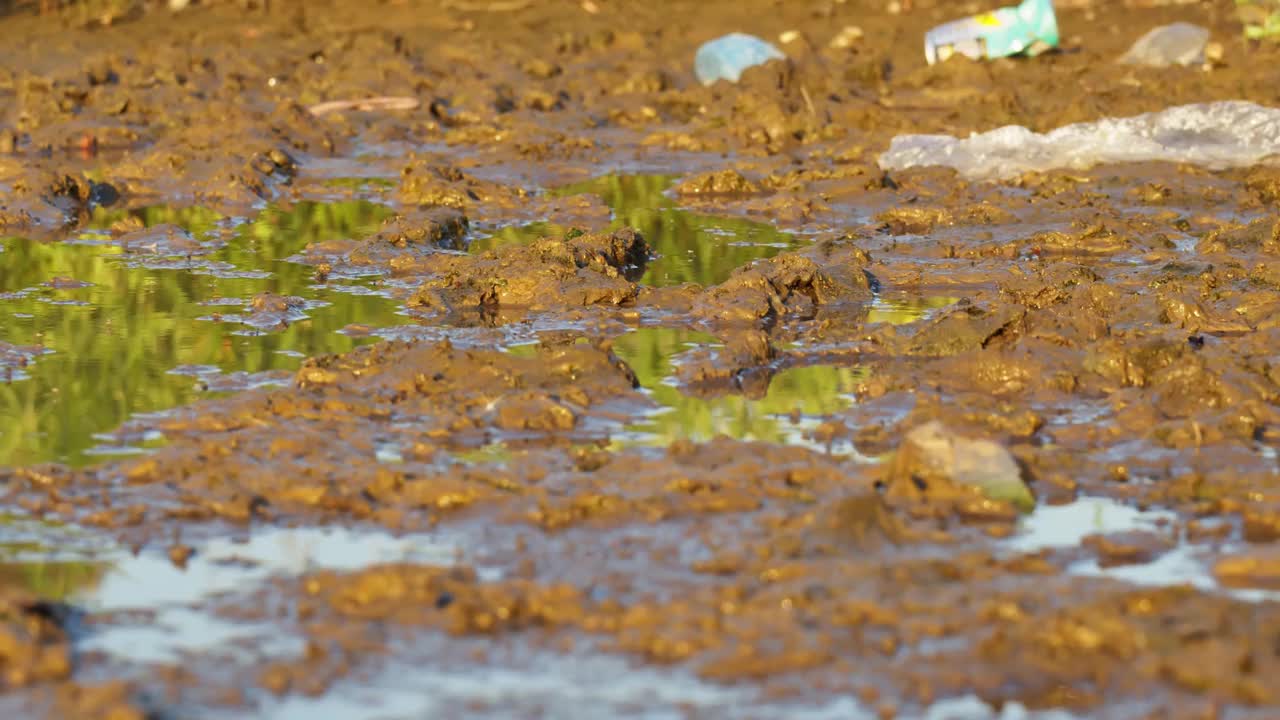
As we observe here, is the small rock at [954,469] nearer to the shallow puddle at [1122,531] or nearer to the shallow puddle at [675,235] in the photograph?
the shallow puddle at [1122,531]

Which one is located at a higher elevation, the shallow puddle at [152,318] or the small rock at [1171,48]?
the small rock at [1171,48]

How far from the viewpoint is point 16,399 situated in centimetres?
573

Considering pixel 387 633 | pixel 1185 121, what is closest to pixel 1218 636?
pixel 387 633

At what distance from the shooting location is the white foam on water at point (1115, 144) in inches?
366

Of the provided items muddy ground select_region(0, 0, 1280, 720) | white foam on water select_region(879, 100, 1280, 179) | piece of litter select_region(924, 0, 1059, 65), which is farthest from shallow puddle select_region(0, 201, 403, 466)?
piece of litter select_region(924, 0, 1059, 65)

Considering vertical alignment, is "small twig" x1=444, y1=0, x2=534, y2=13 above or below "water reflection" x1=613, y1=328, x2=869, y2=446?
above

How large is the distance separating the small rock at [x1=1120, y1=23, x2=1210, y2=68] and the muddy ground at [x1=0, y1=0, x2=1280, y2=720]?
1.02 meters

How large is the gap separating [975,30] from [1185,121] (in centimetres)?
280

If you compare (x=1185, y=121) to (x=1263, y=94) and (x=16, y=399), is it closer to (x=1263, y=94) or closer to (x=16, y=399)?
(x=1263, y=94)

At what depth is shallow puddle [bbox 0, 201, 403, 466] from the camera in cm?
561

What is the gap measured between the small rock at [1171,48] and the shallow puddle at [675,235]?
3.85 meters

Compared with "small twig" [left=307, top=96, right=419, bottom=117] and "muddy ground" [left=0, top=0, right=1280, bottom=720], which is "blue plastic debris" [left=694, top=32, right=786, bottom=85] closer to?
"muddy ground" [left=0, top=0, right=1280, bottom=720]

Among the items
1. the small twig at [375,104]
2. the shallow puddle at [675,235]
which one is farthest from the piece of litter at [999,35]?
the small twig at [375,104]

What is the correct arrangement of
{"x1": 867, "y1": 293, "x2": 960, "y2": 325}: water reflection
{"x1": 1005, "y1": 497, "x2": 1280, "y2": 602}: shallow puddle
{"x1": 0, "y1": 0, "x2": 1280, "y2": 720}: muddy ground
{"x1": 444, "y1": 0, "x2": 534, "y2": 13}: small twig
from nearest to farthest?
1. {"x1": 0, "y1": 0, "x2": 1280, "y2": 720}: muddy ground
2. {"x1": 1005, "y1": 497, "x2": 1280, "y2": 602}: shallow puddle
3. {"x1": 867, "y1": 293, "x2": 960, "y2": 325}: water reflection
4. {"x1": 444, "y1": 0, "x2": 534, "y2": 13}: small twig
